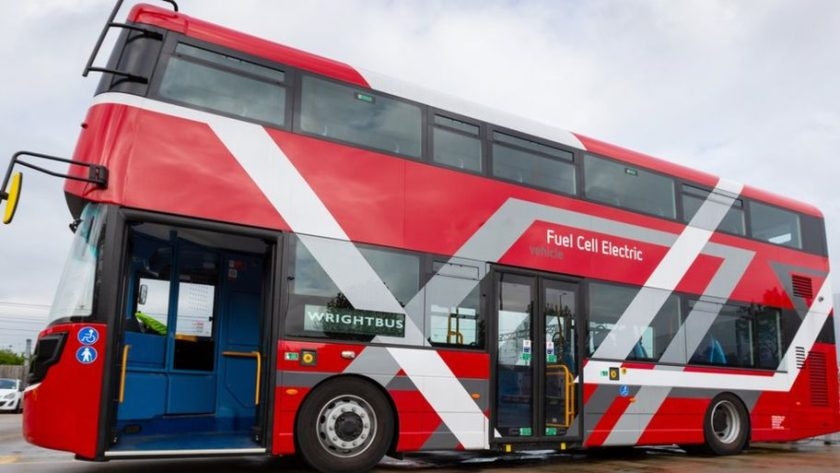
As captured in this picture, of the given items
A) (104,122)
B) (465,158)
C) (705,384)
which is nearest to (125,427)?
(104,122)

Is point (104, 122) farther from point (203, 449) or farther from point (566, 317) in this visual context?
point (566, 317)

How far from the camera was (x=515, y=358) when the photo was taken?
8648 millimetres

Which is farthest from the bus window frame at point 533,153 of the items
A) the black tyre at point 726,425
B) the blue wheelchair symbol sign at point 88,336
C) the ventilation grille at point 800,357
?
the ventilation grille at point 800,357

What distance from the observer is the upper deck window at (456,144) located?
8562 mm

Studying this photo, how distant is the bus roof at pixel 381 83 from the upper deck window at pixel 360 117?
5.6 inches

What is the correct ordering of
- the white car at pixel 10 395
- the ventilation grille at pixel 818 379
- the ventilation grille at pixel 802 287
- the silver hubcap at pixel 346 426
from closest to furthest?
1. the silver hubcap at pixel 346 426
2. the ventilation grille at pixel 818 379
3. the ventilation grille at pixel 802 287
4. the white car at pixel 10 395

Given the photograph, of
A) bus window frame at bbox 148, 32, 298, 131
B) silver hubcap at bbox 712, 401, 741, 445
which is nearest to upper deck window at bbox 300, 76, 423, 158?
bus window frame at bbox 148, 32, 298, 131

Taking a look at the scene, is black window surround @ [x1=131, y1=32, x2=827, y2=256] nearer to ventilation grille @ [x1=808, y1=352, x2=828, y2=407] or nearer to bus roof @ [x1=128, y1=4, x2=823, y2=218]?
bus roof @ [x1=128, y1=4, x2=823, y2=218]

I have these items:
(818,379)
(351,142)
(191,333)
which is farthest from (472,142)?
(818,379)

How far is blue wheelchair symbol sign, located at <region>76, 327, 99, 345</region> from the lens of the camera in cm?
623

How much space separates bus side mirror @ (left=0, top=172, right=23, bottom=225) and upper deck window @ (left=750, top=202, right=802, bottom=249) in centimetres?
1025

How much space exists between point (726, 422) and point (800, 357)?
197cm

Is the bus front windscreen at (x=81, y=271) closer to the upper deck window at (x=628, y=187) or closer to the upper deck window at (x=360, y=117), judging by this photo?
the upper deck window at (x=360, y=117)

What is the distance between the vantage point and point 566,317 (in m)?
9.23
